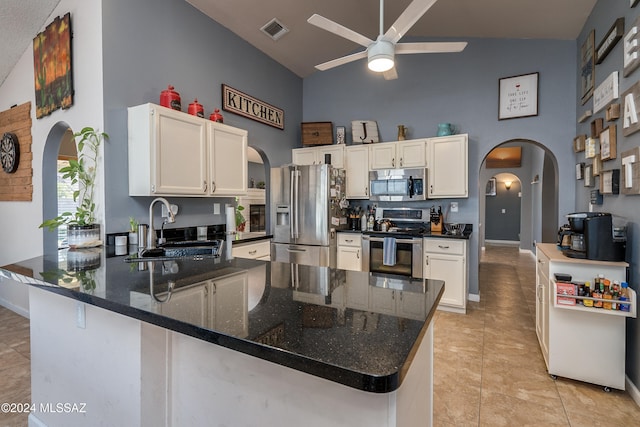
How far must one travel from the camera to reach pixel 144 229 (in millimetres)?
2586

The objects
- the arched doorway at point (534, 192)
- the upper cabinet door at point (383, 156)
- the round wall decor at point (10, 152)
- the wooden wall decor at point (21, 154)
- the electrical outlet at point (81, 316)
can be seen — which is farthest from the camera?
the arched doorway at point (534, 192)

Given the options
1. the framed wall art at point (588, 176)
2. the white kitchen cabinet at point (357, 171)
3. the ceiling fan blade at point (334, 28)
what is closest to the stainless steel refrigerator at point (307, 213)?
the white kitchen cabinet at point (357, 171)

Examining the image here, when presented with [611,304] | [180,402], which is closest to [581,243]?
[611,304]

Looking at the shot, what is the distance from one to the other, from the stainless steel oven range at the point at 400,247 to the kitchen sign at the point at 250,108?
2114 millimetres

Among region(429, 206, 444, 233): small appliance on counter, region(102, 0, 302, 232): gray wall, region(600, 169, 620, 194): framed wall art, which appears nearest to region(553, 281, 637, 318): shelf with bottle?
region(600, 169, 620, 194): framed wall art

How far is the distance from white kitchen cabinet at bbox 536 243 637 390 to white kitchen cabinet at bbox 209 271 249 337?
219 centimetres

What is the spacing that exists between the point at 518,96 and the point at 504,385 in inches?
135

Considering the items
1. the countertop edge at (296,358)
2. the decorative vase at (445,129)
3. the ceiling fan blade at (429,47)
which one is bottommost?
the countertop edge at (296,358)

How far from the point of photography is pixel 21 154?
137 inches

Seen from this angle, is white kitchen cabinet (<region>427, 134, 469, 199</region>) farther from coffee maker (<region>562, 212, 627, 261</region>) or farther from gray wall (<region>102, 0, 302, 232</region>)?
gray wall (<region>102, 0, 302, 232</region>)

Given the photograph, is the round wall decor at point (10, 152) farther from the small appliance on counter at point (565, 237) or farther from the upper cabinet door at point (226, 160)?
the small appliance on counter at point (565, 237)

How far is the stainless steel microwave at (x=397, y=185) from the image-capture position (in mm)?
4137

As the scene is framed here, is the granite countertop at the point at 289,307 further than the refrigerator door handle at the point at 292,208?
No

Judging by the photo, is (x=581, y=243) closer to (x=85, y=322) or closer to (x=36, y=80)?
(x=85, y=322)
